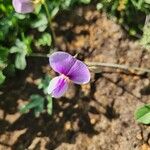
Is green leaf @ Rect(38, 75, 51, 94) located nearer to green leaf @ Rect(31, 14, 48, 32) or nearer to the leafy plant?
the leafy plant

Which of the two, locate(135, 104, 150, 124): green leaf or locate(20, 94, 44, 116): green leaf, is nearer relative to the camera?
locate(135, 104, 150, 124): green leaf

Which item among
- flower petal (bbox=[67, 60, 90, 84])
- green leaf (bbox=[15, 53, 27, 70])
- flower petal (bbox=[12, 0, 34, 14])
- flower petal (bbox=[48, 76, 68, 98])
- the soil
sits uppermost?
flower petal (bbox=[12, 0, 34, 14])

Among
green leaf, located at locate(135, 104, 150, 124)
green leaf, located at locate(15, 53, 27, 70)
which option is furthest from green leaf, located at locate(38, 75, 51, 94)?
green leaf, located at locate(135, 104, 150, 124)

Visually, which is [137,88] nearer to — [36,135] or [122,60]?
[122,60]

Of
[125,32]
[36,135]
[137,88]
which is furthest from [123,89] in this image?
[36,135]

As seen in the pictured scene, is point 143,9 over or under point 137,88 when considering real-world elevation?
over

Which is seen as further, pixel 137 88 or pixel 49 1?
pixel 49 1

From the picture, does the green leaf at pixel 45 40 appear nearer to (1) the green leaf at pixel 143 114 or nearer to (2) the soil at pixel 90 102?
(2) the soil at pixel 90 102
